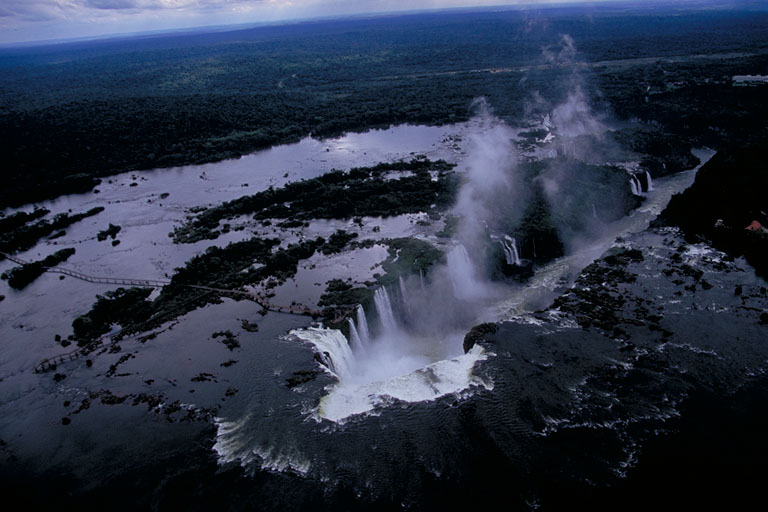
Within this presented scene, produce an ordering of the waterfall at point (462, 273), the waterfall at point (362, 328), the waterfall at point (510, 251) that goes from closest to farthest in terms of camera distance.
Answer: the waterfall at point (362, 328), the waterfall at point (462, 273), the waterfall at point (510, 251)

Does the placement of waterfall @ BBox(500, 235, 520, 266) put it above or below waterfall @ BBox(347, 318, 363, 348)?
above

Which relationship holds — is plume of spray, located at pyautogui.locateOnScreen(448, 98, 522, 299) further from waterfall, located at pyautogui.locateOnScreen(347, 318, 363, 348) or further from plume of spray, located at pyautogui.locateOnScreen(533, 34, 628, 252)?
waterfall, located at pyautogui.locateOnScreen(347, 318, 363, 348)

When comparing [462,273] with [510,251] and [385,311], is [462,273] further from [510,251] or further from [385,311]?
[385,311]

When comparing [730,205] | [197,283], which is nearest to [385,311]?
[197,283]

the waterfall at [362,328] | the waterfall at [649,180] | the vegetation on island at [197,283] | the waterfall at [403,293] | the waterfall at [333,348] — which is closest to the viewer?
the waterfall at [333,348]

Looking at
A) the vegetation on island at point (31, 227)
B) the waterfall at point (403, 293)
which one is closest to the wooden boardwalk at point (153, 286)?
the vegetation on island at point (31, 227)

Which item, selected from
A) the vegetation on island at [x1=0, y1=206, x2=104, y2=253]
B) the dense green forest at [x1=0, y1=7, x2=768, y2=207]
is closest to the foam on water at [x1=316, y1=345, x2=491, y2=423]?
the vegetation on island at [x1=0, y1=206, x2=104, y2=253]

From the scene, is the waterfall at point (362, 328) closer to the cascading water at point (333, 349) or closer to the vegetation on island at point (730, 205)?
the cascading water at point (333, 349)

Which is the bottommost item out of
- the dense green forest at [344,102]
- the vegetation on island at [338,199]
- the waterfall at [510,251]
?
the waterfall at [510,251]
